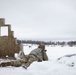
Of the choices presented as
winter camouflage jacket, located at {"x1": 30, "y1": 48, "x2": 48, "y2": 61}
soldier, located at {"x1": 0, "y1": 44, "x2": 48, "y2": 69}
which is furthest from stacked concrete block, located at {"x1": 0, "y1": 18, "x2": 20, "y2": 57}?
winter camouflage jacket, located at {"x1": 30, "y1": 48, "x2": 48, "y2": 61}

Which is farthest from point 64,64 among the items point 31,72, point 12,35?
point 12,35

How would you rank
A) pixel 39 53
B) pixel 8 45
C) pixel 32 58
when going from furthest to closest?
pixel 8 45, pixel 39 53, pixel 32 58

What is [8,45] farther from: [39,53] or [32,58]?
[32,58]

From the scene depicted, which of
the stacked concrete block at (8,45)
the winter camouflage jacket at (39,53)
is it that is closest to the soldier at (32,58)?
the winter camouflage jacket at (39,53)

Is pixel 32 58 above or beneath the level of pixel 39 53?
beneath

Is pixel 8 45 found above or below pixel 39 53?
above

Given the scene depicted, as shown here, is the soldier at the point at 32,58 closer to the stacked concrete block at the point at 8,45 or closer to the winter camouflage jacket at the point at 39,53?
the winter camouflage jacket at the point at 39,53

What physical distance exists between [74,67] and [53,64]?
756mm

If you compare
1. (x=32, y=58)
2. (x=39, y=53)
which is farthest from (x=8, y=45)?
(x=32, y=58)

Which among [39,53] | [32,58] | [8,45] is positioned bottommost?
[32,58]

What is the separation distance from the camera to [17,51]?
68.4ft

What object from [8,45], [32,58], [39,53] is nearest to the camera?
[32,58]

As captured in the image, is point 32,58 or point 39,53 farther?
point 39,53

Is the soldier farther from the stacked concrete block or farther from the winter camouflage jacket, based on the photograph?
the stacked concrete block
